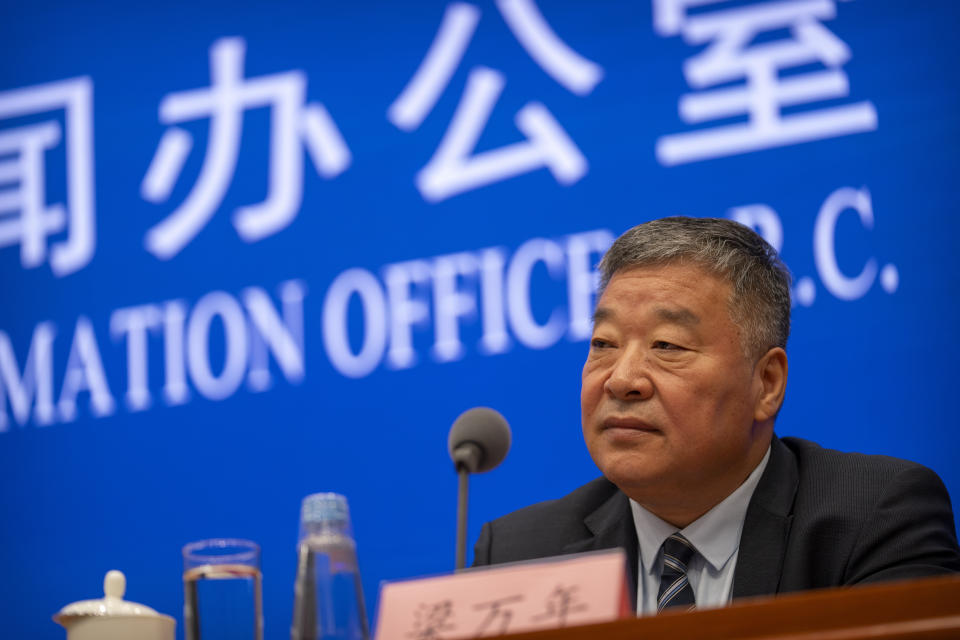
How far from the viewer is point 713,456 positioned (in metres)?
A: 1.96

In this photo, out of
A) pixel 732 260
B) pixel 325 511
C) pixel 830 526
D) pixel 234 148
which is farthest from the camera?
pixel 234 148

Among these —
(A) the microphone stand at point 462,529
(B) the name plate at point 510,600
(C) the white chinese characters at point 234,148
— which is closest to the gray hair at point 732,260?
(A) the microphone stand at point 462,529

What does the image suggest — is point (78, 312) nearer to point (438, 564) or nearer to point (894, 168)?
point (438, 564)

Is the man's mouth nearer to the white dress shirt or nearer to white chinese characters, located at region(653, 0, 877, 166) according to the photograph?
the white dress shirt

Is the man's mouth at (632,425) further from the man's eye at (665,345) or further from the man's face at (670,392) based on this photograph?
the man's eye at (665,345)

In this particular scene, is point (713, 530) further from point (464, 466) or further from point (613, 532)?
point (464, 466)

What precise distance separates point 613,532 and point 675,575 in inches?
6.8

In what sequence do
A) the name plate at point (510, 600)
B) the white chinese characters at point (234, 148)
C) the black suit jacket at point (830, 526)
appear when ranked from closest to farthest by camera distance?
1. the name plate at point (510, 600)
2. the black suit jacket at point (830, 526)
3. the white chinese characters at point (234, 148)

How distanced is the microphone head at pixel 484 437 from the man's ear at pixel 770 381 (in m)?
0.60

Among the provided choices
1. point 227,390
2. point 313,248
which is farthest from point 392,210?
point 227,390

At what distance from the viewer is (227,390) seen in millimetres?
2971

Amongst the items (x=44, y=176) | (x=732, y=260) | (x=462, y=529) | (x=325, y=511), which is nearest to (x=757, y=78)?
(x=732, y=260)

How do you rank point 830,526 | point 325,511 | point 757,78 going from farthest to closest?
1. point 757,78
2. point 830,526
3. point 325,511

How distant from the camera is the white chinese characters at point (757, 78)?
2.66 m
